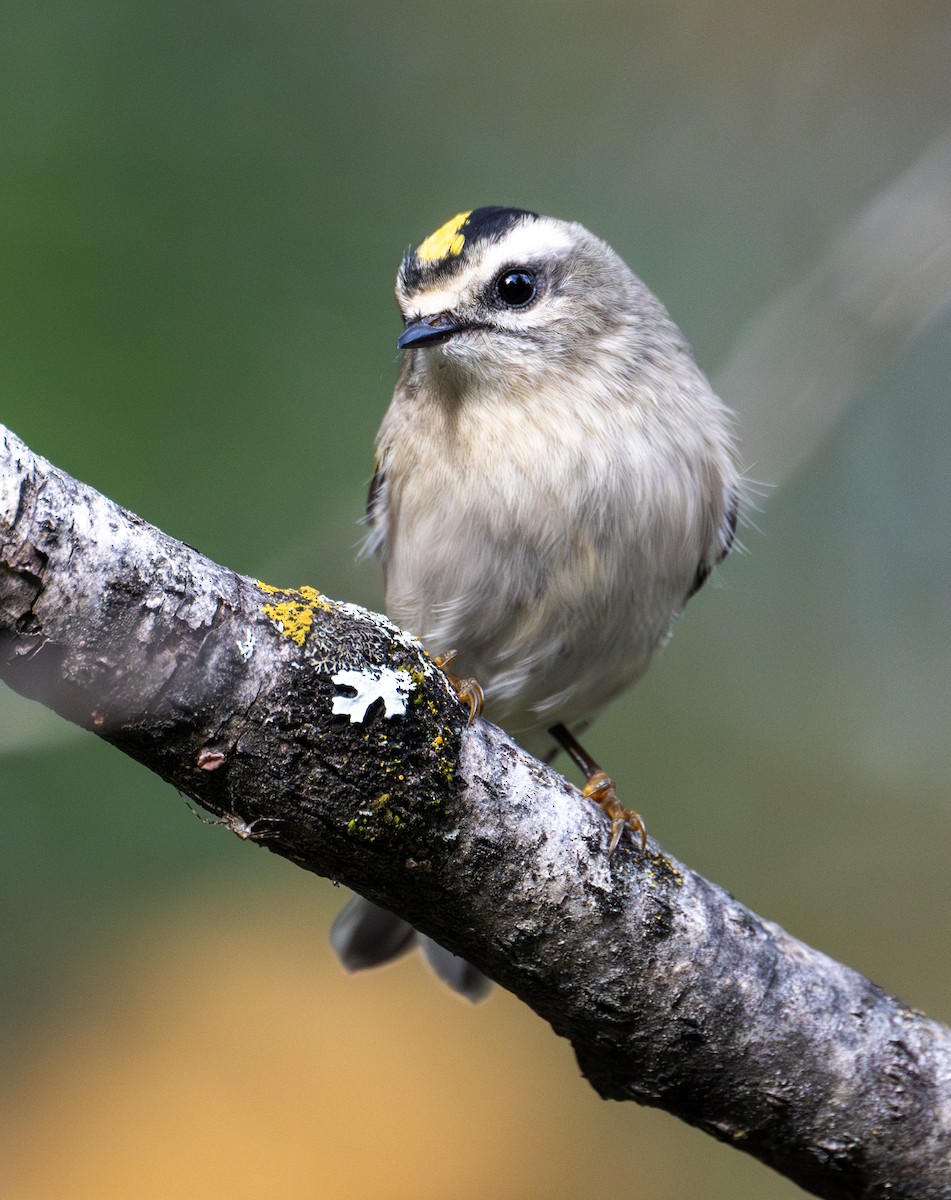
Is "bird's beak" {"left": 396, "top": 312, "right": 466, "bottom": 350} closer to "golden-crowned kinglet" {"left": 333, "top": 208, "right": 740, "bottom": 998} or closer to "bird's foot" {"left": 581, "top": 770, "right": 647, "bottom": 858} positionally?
"golden-crowned kinglet" {"left": 333, "top": 208, "right": 740, "bottom": 998}

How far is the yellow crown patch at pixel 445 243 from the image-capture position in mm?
2863

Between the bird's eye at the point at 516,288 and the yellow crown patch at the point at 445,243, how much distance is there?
0.44ft

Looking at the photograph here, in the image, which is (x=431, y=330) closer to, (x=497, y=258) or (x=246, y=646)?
(x=497, y=258)

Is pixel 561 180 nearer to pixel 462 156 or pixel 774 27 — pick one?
pixel 462 156

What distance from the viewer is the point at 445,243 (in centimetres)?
290

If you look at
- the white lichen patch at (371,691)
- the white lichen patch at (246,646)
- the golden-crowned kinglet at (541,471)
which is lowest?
the white lichen patch at (246,646)

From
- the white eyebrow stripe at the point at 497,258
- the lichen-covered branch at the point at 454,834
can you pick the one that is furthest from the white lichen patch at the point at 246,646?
the white eyebrow stripe at the point at 497,258

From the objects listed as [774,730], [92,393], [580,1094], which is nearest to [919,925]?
[774,730]

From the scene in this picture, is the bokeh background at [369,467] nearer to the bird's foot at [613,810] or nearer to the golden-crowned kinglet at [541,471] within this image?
the golden-crowned kinglet at [541,471]

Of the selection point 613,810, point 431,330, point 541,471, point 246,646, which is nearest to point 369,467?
point 431,330

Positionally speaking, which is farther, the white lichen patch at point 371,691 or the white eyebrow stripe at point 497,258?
the white eyebrow stripe at point 497,258

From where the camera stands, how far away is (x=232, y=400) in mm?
4449

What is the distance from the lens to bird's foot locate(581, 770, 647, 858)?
6.86 ft

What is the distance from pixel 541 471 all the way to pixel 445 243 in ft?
2.39
